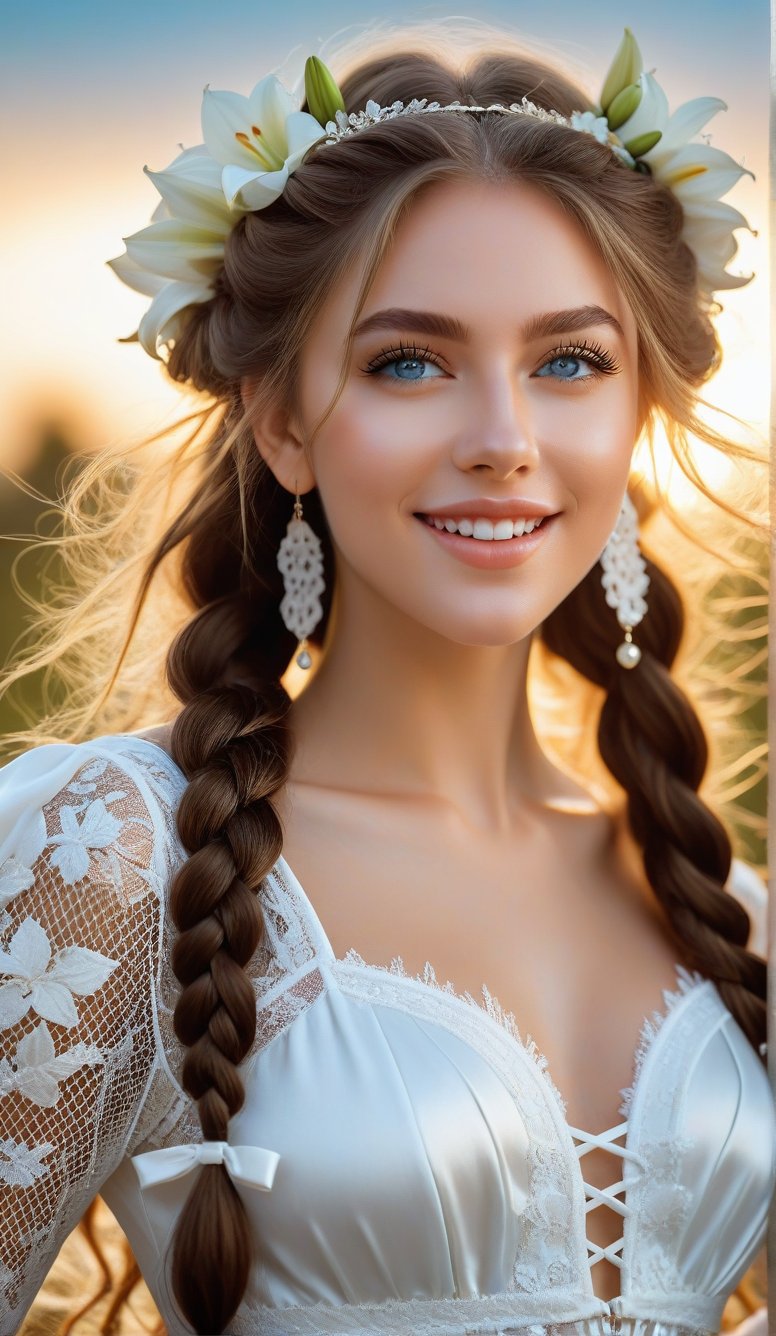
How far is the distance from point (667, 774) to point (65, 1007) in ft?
4.17

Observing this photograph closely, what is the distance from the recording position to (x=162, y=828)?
195 cm

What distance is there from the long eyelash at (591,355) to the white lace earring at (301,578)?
21.0 inches

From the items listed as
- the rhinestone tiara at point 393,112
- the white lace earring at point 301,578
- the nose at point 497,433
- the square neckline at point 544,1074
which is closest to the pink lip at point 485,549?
the nose at point 497,433

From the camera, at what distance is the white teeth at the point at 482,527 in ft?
6.57

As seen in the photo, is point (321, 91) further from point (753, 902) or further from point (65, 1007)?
point (753, 902)

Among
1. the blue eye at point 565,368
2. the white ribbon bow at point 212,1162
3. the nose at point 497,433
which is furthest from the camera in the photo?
the blue eye at point 565,368

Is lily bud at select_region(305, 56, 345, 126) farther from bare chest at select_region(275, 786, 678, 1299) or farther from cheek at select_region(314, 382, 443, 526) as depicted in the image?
bare chest at select_region(275, 786, 678, 1299)

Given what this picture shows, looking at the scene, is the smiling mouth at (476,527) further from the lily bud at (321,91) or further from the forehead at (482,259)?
the lily bud at (321,91)

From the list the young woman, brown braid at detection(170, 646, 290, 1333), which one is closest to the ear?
the young woman

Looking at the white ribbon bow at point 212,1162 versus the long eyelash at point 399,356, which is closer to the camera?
the white ribbon bow at point 212,1162

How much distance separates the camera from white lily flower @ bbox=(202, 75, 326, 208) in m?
2.08

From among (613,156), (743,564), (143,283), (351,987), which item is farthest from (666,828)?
(143,283)

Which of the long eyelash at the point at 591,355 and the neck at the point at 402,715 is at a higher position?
the long eyelash at the point at 591,355

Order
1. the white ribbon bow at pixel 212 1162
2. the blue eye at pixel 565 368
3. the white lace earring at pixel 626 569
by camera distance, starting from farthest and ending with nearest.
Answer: the white lace earring at pixel 626 569
the blue eye at pixel 565 368
the white ribbon bow at pixel 212 1162
